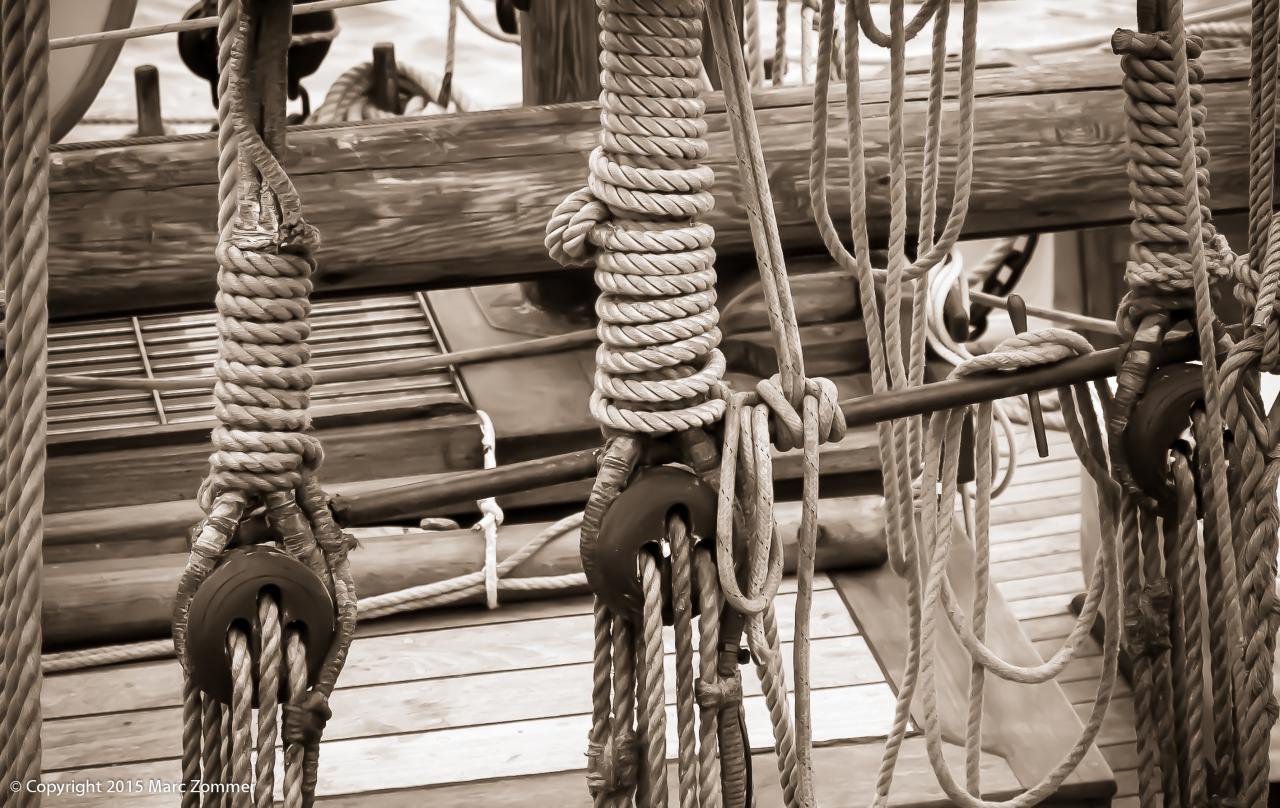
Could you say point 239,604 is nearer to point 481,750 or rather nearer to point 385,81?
point 481,750

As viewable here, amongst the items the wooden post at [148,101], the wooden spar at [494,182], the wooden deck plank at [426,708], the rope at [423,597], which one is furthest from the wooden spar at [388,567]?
the wooden post at [148,101]

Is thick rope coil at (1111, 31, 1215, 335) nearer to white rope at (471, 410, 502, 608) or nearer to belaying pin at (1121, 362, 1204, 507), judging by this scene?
belaying pin at (1121, 362, 1204, 507)

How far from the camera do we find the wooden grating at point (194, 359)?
232cm

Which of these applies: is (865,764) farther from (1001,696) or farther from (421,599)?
(421,599)

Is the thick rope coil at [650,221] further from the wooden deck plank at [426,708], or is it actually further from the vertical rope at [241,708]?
the wooden deck plank at [426,708]

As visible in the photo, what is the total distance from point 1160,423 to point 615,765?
58 cm

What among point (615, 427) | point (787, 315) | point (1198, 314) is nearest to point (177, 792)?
point (615, 427)

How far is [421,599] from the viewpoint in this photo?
186 cm

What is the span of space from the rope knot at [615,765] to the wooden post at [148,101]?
2.17m

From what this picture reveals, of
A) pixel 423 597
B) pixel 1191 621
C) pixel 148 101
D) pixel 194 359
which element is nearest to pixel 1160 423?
pixel 1191 621

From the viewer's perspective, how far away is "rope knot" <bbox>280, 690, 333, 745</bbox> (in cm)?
100

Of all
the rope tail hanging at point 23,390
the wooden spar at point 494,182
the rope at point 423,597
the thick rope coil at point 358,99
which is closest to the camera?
the rope tail hanging at point 23,390

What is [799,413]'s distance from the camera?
1107 mm

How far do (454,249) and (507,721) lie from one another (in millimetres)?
790
